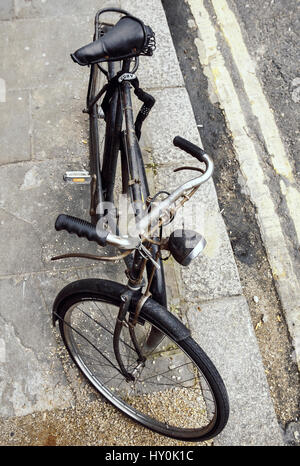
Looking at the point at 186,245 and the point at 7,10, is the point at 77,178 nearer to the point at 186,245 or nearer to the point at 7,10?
the point at 186,245

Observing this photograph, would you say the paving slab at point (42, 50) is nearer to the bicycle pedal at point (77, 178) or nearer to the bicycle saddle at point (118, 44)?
the bicycle pedal at point (77, 178)

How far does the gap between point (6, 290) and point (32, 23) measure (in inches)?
116

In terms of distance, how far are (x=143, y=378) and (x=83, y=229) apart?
1.55 metres

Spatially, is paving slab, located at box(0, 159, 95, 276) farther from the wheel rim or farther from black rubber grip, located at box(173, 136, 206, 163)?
black rubber grip, located at box(173, 136, 206, 163)

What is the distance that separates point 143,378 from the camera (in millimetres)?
3029

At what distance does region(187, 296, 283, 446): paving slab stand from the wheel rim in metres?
0.17

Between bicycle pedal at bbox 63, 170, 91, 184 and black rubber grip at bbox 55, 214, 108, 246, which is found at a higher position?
black rubber grip at bbox 55, 214, 108, 246

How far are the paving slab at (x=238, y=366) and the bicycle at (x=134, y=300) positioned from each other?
187 millimetres

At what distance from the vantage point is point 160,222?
1.93 metres

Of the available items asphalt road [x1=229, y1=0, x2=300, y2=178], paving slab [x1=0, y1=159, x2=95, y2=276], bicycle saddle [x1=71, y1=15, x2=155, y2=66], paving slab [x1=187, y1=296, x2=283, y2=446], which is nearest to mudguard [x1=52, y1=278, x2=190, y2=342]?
paving slab [x1=187, y1=296, x2=283, y2=446]

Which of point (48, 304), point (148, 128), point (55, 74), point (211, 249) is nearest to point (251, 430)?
point (211, 249)

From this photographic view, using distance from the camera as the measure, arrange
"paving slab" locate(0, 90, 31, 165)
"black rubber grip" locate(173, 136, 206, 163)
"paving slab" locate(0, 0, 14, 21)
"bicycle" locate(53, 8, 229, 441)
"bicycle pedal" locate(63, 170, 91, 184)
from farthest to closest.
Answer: "paving slab" locate(0, 0, 14, 21)
"paving slab" locate(0, 90, 31, 165)
"bicycle pedal" locate(63, 170, 91, 184)
"black rubber grip" locate(173, 136, 206, 163)
"bicycle" locate(53, 8, 229, 441)

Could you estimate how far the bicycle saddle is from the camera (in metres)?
2.50

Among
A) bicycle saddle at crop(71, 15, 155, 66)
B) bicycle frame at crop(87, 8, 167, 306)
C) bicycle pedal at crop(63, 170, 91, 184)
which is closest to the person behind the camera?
bicycle frame at crop(87, 8, 167, 306)
